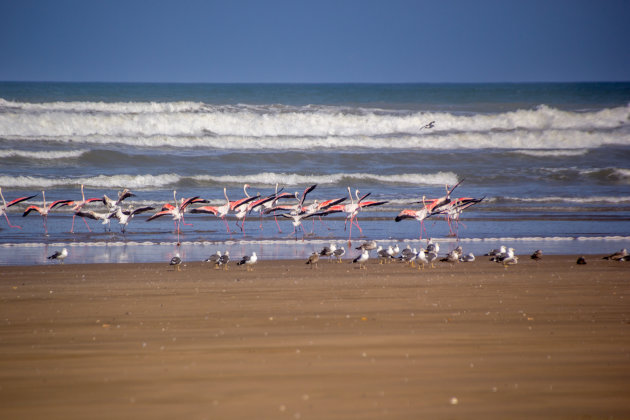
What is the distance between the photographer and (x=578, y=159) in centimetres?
3072

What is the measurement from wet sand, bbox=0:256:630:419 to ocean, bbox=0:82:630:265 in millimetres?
4387

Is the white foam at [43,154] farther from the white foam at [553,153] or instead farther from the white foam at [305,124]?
the white foam at [553,153]

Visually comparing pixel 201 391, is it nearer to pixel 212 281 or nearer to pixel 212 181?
pixel 212 281

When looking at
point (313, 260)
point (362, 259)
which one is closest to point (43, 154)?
point (313, 260)

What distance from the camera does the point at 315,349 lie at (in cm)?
570

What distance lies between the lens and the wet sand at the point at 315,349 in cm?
456

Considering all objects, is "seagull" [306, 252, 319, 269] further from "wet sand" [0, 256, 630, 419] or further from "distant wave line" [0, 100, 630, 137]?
"distant wave line" [0, 100, 630, 137]

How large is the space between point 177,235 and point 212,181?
949 centimetres

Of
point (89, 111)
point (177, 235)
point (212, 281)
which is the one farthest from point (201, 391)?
point (89, 111)

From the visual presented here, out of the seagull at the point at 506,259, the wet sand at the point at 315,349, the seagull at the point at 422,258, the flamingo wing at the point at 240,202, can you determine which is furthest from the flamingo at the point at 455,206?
the wet sand at the point at 315,349

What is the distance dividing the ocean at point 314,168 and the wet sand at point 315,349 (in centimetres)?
439

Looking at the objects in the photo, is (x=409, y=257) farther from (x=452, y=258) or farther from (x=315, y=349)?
(x=315, y=349)

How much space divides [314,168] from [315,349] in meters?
22.2

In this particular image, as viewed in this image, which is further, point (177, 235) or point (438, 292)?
point (177, 235)
